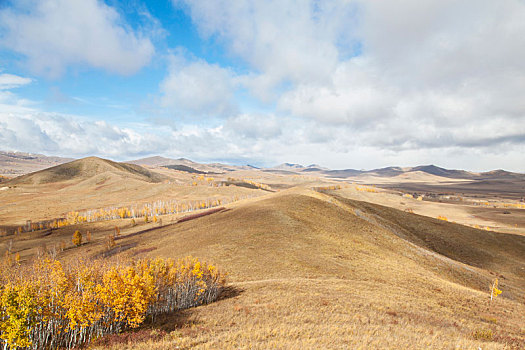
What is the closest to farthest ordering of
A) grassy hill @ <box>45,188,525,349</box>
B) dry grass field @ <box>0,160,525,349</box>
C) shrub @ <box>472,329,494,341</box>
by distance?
dry grass field @ <box>0,160,525,349</box>
grassy hill @ <box>45,188,525,349</box>
shrub @ <box>472,329,494,341</box>

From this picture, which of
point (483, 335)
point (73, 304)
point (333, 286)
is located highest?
point (73, 304)

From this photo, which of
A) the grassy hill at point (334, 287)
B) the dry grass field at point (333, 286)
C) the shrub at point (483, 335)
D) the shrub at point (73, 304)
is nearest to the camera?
the shrub at point (73, 304)

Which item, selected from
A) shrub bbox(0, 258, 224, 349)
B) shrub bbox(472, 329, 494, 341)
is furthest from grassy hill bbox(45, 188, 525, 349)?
shrub bbox(0, 258, 224, 349)

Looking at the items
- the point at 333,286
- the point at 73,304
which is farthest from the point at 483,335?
the point at 73,304

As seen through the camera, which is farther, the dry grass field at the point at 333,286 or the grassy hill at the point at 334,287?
the grassy hill at the point at 334,287

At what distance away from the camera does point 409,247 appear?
210 ft

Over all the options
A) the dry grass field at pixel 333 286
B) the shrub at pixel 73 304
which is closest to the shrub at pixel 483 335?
the dry grass field at pixel 333 286

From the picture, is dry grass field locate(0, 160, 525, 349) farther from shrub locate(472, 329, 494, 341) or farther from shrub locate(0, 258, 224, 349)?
shrub locate(0, 258, 224, 349)

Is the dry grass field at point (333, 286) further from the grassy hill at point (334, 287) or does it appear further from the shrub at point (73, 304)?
the shrub at point (73, 304)

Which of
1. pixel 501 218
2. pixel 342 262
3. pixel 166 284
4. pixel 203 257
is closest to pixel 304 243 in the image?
pixel 342 262

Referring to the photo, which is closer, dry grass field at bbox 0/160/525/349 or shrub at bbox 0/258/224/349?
shrub at bbox 0/258/224/349

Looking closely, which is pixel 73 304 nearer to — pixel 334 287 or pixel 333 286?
pixel 334 287

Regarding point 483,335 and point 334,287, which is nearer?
point 483,335

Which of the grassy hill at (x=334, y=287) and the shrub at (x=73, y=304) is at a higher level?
the shrub at (x=73, y=304)
